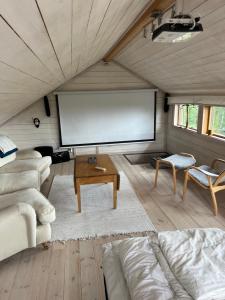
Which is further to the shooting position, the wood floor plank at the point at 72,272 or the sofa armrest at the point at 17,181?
the sofa armrest at the point at 17,181

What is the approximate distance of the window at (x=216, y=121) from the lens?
3637 mm

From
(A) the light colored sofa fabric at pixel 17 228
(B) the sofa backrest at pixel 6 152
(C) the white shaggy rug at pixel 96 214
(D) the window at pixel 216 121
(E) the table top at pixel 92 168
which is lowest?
(C) the white shaggy rug at pixel 96 214

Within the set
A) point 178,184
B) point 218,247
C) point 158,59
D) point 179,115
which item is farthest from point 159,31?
point 179,115

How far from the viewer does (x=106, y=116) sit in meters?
5.21

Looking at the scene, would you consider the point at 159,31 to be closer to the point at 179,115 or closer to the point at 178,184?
the point at 178,184

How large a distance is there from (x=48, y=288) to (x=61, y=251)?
1.39 feet

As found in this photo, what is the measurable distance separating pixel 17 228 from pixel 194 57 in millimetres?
2713

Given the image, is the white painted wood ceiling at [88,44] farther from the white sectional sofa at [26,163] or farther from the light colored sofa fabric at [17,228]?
the white sectional sofa at [26,163]

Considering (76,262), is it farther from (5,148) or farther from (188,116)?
(188,116)

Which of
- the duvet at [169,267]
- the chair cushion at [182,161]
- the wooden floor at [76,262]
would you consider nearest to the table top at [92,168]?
the wooden floor at [76,262]

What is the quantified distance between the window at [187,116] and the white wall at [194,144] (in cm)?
14

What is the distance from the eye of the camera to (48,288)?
1.76m

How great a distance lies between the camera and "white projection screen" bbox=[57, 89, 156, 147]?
5.02 meters

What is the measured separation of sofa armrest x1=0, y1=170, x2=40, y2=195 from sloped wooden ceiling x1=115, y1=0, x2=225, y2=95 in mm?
2367
